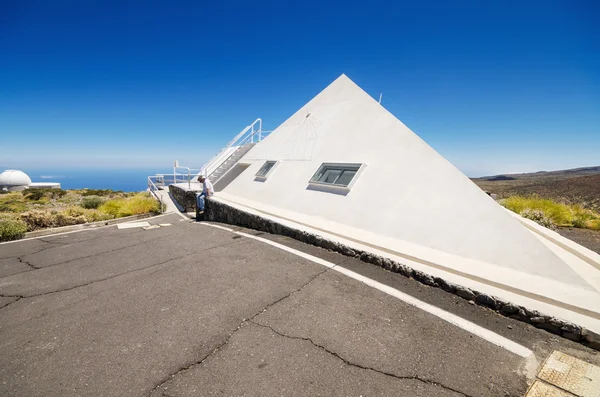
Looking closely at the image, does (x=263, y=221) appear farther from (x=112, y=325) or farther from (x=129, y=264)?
(x=112, y=325)

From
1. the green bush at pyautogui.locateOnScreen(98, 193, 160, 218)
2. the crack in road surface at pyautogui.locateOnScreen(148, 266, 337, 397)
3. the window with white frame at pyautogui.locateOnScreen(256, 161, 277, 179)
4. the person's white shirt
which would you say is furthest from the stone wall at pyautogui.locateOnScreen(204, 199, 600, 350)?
the green bush at pyautogui.locateOnScreen(98, 193, 160, 218)

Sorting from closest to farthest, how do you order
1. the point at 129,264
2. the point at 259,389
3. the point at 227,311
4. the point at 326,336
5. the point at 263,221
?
1. the point at 259,389
2. the point at 326,336
3. the point at 227,311
4. the point at 129,264
5. the point at 263,221

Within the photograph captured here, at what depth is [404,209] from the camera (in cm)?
591

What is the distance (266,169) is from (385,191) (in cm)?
586

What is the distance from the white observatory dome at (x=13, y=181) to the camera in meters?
40.2

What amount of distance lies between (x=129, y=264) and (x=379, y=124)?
7.48 metres

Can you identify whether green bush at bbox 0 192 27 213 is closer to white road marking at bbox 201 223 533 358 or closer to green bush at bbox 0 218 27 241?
green bush at bbox 0 218 27 241

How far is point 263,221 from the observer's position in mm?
7289

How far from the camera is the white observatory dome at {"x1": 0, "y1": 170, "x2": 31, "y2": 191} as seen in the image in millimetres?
40219

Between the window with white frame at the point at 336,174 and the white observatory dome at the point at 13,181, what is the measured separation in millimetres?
54055

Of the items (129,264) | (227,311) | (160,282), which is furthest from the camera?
(129,264)

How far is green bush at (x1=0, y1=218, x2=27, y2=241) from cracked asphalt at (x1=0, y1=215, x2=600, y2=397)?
3.65 meters

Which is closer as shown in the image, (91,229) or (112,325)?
(112,325)

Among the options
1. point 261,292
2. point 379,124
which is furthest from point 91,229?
point 379,124
